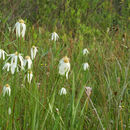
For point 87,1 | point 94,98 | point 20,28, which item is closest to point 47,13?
point 87,1

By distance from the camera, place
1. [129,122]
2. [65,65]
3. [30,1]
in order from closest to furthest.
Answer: [65,65] < [129,122] < [30,1]

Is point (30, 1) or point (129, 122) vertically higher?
point (30, 1)

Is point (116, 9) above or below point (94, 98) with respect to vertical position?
above

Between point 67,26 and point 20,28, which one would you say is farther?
point 67,26

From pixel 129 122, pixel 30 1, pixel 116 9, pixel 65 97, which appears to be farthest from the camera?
pixel 116 9

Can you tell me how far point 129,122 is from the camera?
6.01ft

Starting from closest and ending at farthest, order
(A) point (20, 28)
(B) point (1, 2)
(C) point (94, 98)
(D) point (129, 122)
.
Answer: (A) point (20, 28) → (D) point (129, 122) → (C) point (94, 98) → (B) point (1, 2)

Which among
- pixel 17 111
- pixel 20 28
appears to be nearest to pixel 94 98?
pixel 17 111

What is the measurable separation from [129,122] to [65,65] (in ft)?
2.44

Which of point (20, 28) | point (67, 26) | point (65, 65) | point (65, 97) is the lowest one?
point (65, 97)

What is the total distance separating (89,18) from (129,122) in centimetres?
451

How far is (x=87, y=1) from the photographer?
5953 millimetres

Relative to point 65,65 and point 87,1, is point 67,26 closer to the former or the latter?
point 87,1

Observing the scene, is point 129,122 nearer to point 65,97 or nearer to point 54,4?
point 65,97
